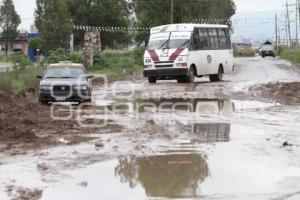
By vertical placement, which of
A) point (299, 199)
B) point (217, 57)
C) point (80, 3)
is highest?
point (80, 3)

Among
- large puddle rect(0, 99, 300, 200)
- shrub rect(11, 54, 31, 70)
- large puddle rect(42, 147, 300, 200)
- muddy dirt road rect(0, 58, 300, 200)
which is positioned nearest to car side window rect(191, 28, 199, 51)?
shrub rect(11, 54, 31, 70)

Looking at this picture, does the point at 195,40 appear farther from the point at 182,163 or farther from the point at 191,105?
the point at 182,163

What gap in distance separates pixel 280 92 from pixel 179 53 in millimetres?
7717

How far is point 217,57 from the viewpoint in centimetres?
3534

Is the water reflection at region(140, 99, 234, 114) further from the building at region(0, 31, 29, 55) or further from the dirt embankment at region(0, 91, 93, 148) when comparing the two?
the building at region(0, 31, 29, 55)

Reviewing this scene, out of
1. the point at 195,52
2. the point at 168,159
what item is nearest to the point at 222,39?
the point at 195,52

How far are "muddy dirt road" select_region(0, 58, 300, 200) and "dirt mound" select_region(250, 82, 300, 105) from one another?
3129 mm

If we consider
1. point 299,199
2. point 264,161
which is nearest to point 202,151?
point 264,161

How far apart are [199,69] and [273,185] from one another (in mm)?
24446

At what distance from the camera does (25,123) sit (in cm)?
1514

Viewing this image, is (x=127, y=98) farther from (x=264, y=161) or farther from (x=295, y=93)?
(x=264, y=161)

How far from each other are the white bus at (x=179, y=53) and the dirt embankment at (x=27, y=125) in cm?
1257

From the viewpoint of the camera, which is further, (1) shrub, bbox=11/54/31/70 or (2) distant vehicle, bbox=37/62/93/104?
(1) shrub, bbox=11/54/31/70

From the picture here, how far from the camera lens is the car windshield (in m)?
22.4
